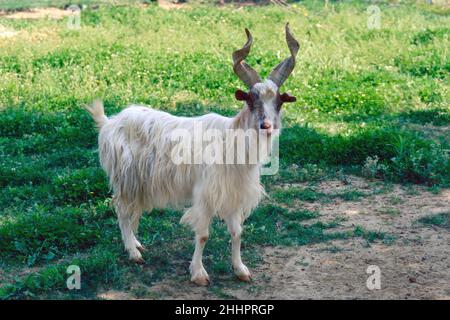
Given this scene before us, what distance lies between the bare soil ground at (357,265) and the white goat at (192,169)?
0.28 metres

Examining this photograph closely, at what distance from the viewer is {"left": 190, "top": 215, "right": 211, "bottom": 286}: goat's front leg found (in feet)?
19.6

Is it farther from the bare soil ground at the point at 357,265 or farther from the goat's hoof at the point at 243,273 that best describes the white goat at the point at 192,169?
the bare soil ground at the point at 357,265

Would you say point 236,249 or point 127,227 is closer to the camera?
point 236,249

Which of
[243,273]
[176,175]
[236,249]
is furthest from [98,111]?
[243,273]

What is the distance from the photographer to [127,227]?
6.54 metres

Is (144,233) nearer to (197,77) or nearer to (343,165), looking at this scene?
(343,165)

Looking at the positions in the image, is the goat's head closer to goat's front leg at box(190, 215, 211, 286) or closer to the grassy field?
goat's front leg at box(190, 215, 211, 286)

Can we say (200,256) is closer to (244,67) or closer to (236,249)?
(236,249)

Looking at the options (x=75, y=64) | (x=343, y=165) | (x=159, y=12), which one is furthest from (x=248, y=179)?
(x=159, y=12)

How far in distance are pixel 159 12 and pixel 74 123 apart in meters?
7.70

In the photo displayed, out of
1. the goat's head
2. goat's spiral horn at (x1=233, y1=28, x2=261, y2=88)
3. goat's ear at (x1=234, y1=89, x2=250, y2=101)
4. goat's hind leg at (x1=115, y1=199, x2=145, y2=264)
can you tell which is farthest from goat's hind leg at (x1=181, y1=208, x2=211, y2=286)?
goat's spiral horn at (x1=233, y1=28, x2=261, y2=88)

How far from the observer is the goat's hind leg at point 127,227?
6.39m

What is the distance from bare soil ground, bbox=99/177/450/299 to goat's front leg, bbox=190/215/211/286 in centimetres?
9

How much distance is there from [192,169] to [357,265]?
1701mm
